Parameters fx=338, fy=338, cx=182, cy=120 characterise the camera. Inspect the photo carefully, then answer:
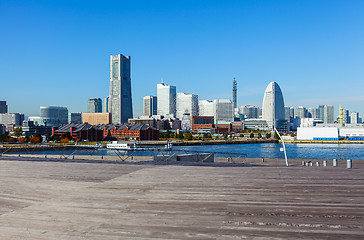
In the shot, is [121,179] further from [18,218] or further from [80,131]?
[80,131]

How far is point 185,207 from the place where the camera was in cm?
733

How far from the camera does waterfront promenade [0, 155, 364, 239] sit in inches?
229

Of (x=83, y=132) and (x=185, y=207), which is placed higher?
(x=185, y=207)

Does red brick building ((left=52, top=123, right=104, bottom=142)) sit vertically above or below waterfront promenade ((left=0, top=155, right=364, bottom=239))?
below

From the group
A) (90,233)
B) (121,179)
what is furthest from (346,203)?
(121,179)

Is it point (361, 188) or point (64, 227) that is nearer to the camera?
point (64, 227)

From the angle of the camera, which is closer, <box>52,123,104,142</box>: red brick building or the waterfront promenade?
the waterfront promenade

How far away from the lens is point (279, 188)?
9.02 m

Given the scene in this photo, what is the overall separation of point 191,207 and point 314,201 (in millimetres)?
2771

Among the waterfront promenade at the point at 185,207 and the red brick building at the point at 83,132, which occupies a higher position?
the waterfront promenade at the point at 185,207

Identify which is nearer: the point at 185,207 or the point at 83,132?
the point at 185,207

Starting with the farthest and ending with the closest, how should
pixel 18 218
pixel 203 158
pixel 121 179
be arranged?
1. pixel 203 158
2. pixel 121 179
3. pixel 18 218

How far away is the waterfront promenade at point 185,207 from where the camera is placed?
5.81m

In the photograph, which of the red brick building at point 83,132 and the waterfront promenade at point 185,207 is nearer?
the waterfront promenade at point 185,207
